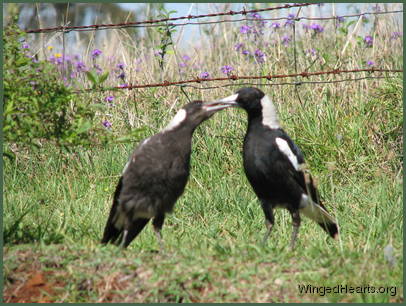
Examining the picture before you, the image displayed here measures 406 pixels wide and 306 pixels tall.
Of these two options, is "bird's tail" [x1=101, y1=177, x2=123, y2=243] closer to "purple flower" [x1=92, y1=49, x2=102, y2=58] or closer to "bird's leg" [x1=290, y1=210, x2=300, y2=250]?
"bird's leg" [x1=290, y1=210, x2=300, y2=250]

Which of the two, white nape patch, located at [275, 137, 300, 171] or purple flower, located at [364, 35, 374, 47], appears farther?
purple flower, located at [364, 35, 374, 47]

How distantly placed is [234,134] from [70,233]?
8.01 ft

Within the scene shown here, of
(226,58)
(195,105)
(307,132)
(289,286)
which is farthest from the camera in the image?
(226,58)

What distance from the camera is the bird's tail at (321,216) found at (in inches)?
190

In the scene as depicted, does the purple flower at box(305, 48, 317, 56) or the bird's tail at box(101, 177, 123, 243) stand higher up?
the purple flower at box(305, 48, 317, 56)

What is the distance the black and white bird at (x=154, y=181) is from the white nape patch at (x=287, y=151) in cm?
62

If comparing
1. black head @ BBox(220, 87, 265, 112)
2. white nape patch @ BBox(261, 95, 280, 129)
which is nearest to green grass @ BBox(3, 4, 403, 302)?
white nape patch @ BBox(261, 95, 280, 129)

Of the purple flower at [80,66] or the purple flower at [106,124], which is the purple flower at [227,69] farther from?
the purple flower at [80,66]

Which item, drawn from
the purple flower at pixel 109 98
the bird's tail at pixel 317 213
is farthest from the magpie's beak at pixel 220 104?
the purple flower at pixel 109 98

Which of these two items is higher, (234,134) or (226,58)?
(226,58)

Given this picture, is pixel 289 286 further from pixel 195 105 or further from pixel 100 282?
pixel 195 105

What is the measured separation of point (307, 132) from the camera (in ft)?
21.2

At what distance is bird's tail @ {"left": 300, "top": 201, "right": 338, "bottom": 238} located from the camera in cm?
483

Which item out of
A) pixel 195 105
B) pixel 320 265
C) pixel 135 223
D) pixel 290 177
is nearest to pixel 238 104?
pixel 195 105
